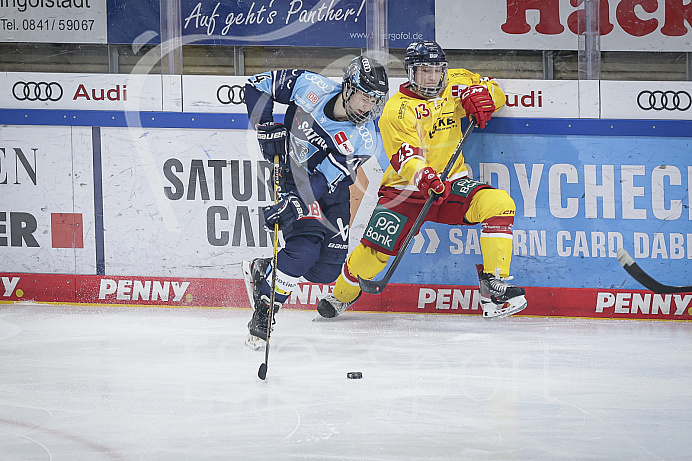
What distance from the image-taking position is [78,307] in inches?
169

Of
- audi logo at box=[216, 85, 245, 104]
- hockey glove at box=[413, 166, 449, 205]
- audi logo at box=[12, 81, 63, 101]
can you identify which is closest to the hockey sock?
hockey glove at box=[413, 166, 449, 205]

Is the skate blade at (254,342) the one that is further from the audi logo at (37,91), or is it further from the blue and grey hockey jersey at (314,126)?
the audi logo at (37,91)

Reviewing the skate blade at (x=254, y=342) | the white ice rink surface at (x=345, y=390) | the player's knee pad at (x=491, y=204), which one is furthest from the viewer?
the player's knee pad at (x=491, y=204)

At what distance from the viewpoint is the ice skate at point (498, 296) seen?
3.65 metres

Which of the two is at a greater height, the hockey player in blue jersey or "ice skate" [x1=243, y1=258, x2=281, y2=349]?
the hockey player in blue jersey

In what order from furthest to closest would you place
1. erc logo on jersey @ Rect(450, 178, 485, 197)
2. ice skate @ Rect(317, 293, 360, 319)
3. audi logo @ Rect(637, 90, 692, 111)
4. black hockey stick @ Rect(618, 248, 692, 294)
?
audi logo @ Rect(637, 90, 692, 111), ice skate @ Rect(317, 293, 360, 319), erc logo on jersey @ Rect(450, 178, 485, 197), black hockey stick @ Rect(618, 248, 692, 294)

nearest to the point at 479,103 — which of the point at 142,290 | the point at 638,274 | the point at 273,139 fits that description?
the point at 273,139

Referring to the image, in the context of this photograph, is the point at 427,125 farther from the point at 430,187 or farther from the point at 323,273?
the point at 323,273

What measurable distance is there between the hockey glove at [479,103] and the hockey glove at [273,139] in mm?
994

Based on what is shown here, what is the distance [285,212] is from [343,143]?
0.44 meters

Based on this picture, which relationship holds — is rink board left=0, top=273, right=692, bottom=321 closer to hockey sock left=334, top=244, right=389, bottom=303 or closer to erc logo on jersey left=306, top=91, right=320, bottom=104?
hockey sock left=334, top=244, right=389, bottom=303

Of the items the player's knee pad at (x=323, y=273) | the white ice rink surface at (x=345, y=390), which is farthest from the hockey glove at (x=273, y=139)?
the white ice rink surface at (x=345, y=390)

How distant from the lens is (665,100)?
4148 millimetres

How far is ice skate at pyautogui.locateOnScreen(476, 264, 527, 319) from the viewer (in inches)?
144
